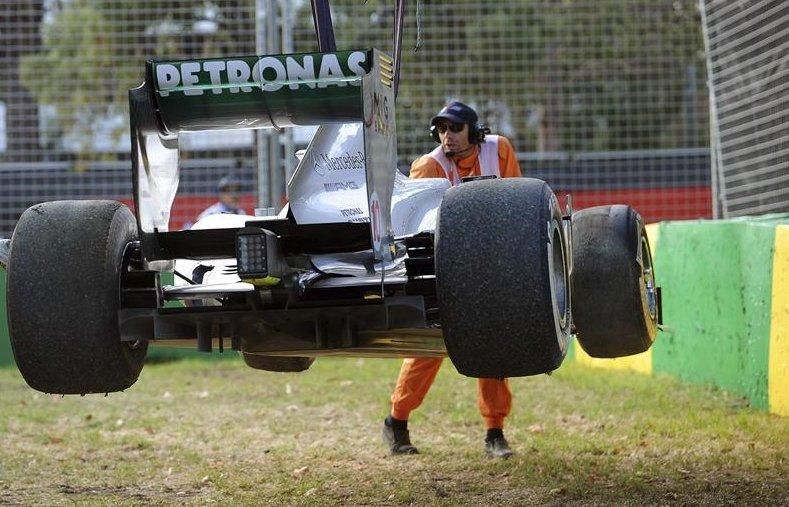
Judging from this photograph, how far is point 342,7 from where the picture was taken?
1680cm

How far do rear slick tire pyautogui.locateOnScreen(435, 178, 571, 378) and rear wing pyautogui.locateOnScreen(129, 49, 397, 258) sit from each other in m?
0.45

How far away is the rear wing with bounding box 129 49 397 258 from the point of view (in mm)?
5277

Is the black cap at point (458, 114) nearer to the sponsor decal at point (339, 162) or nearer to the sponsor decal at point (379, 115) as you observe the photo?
the sponsor decal at point (339, 162)

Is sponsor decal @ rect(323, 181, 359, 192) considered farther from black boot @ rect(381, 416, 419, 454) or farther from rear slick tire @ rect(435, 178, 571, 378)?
black boot @ rect(381, 416, 419, 454)

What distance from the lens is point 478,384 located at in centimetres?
753

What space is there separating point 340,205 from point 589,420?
377 centimetres

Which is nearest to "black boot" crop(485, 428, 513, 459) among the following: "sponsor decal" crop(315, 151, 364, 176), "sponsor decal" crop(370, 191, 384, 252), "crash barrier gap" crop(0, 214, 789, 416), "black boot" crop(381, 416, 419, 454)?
"black boot" crop(381, 416, 419, 454)

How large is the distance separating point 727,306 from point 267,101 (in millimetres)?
4859

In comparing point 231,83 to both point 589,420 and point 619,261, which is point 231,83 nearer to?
point 619,261

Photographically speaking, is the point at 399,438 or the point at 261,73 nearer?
the point at 261,73

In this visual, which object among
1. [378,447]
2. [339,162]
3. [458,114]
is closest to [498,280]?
[339,162]

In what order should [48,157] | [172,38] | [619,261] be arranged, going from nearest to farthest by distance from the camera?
1. [619,261]
2. [48,157]
3. [172,38]

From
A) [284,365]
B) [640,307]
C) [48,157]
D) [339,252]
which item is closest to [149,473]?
[284,365]

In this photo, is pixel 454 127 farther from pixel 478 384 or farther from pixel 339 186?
pixel 339 186
